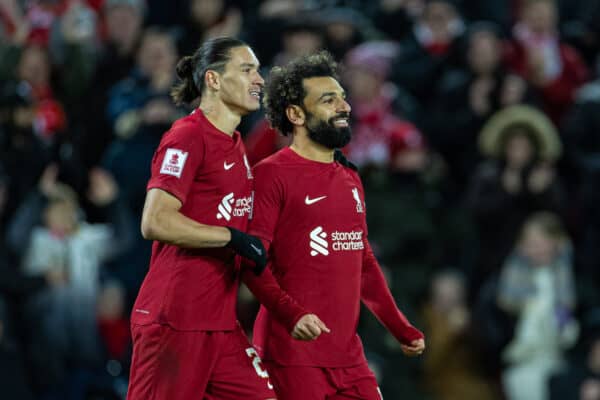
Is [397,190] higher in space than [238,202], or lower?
lower

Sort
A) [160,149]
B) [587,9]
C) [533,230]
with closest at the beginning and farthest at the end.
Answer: [160,149], [533,230], [587,9]

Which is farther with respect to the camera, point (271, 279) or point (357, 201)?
point (357, 201)

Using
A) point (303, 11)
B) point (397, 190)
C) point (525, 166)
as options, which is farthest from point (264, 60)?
point (525, 166)

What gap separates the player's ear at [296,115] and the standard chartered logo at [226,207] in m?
0.55

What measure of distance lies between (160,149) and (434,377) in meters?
4.91

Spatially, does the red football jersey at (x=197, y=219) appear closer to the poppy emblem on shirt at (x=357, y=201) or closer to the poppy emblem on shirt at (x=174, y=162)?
the poppy emblem on shirt at (x=174, y=162)

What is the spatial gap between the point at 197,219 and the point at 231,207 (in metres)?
0.17

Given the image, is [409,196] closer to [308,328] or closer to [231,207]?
[231,207]

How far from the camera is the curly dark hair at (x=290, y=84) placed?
6.03 meters

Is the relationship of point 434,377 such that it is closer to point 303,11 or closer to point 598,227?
point 598,227

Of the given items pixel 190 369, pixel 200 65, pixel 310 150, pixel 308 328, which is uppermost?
pixel 200 65

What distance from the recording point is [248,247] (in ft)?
17.9

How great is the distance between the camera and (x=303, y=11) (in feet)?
37.5

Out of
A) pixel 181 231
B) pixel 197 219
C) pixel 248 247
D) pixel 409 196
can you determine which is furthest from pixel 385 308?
pixel 409 196
